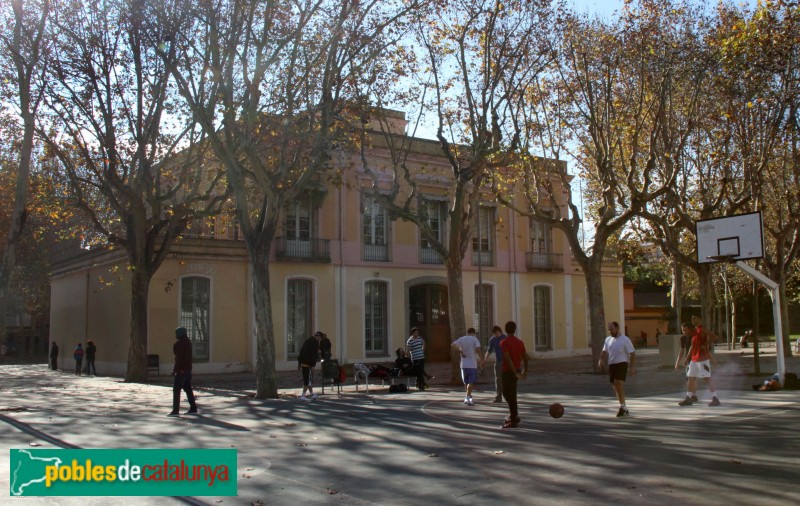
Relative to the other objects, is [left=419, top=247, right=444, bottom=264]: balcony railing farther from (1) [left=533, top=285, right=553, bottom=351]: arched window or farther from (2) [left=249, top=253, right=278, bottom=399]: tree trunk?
(2) [left=249, top=253, right=278, bottom=399]: tree trunk

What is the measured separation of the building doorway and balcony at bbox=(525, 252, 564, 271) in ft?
16.4

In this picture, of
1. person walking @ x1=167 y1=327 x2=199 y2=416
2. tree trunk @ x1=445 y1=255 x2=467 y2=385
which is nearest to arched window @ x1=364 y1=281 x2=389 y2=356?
tree trunk @ x1=445 y1=255 x2=467 y2=385

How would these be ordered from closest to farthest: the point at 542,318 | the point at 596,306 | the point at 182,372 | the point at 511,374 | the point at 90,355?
the point at 511,374 < the point at 182,372 < the point at 596,306 < the point at 90,355 < the point at 542,318

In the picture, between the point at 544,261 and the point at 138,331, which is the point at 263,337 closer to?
the point at 138,331

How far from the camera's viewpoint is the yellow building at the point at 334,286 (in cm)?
2720

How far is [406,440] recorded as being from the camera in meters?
10.1

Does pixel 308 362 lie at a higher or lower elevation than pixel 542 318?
lower

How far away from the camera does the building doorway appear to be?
105 ft

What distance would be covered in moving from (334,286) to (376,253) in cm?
248

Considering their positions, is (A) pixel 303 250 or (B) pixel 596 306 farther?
(A) pixel 303 250

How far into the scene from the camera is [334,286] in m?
29.5

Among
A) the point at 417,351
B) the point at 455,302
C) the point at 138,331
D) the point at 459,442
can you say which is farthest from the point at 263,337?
the point at 459,442

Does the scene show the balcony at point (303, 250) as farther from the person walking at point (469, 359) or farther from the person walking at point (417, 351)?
the person walking at point (469, 359)

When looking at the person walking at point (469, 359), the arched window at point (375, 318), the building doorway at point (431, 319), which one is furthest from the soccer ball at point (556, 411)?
the building doorway at point (431, 319)
